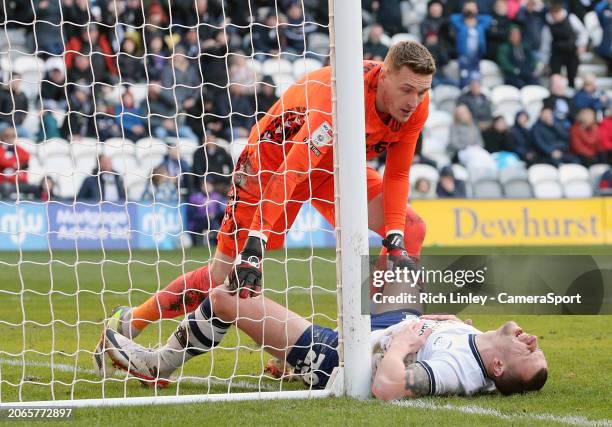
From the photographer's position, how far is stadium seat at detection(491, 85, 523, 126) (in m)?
19.9

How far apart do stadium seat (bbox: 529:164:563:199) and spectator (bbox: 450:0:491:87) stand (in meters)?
2.28

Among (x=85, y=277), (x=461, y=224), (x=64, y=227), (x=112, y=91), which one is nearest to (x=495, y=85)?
(x=461, y=224)

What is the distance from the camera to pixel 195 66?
16.8 meters

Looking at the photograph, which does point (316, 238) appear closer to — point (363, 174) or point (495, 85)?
point (495, 85)

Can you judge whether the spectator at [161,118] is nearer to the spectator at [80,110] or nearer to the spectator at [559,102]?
the spectator at [80,110]

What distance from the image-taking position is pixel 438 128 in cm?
1916

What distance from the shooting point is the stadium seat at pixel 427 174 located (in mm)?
17688

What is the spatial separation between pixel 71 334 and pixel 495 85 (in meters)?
14.1

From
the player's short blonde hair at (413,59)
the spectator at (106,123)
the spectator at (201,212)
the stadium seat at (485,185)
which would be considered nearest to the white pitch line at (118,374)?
the player's short blonde hair at (413,59)

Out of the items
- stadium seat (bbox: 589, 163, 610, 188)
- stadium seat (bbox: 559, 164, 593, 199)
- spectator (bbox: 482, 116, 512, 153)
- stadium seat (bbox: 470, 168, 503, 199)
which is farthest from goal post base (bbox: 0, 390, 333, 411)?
stadium seat (bbox: 589, 163, 610, 188)

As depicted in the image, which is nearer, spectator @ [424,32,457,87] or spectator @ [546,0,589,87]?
spectator @ [424,32,457,87]

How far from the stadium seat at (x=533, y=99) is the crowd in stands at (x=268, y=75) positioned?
71 mm

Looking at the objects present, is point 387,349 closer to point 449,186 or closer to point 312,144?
point 312,144

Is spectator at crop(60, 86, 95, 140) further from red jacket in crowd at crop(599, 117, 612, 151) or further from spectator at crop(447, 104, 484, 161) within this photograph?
red jacket in crowd at crop(599, 117, 612, 151)
